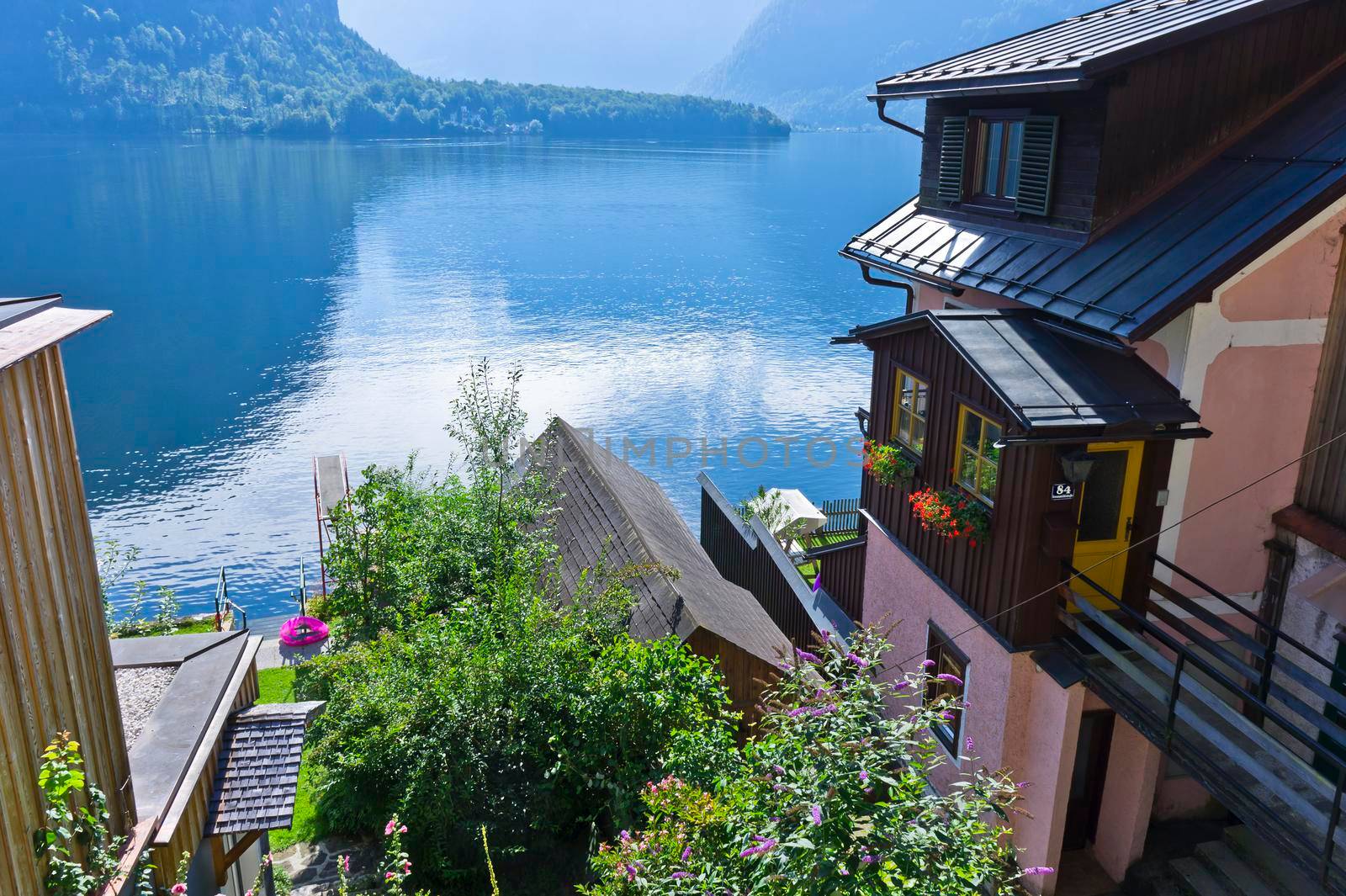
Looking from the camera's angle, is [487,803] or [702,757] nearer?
[702,757]

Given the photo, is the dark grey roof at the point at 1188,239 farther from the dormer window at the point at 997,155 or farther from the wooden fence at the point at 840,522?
the wooden fence at the point at 840,522

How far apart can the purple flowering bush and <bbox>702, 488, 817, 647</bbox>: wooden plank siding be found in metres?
8.49

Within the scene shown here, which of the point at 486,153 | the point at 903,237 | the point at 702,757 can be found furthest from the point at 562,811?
the point at 486,153

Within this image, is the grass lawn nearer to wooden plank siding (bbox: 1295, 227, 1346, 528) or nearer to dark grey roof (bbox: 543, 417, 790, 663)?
dark grey roof (bbox: 543, 417, 790, 663)

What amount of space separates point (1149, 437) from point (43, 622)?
8.86 m

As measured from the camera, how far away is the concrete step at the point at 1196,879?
10086 millimetres

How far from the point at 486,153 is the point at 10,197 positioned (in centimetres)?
7432

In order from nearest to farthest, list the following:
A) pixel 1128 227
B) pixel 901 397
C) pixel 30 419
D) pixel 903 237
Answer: pixel 30 419, pixel 1128 227, pixel 901 397, pixel 903 237

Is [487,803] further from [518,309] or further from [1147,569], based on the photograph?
[518,309]

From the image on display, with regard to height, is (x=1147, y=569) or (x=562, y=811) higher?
(x=1147, y=569)

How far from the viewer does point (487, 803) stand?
993 centimetres

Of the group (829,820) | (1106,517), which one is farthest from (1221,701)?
(829,820)

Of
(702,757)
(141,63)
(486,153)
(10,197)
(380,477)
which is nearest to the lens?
(702,757)

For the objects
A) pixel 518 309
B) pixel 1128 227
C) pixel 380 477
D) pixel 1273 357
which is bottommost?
pixel 518 309
